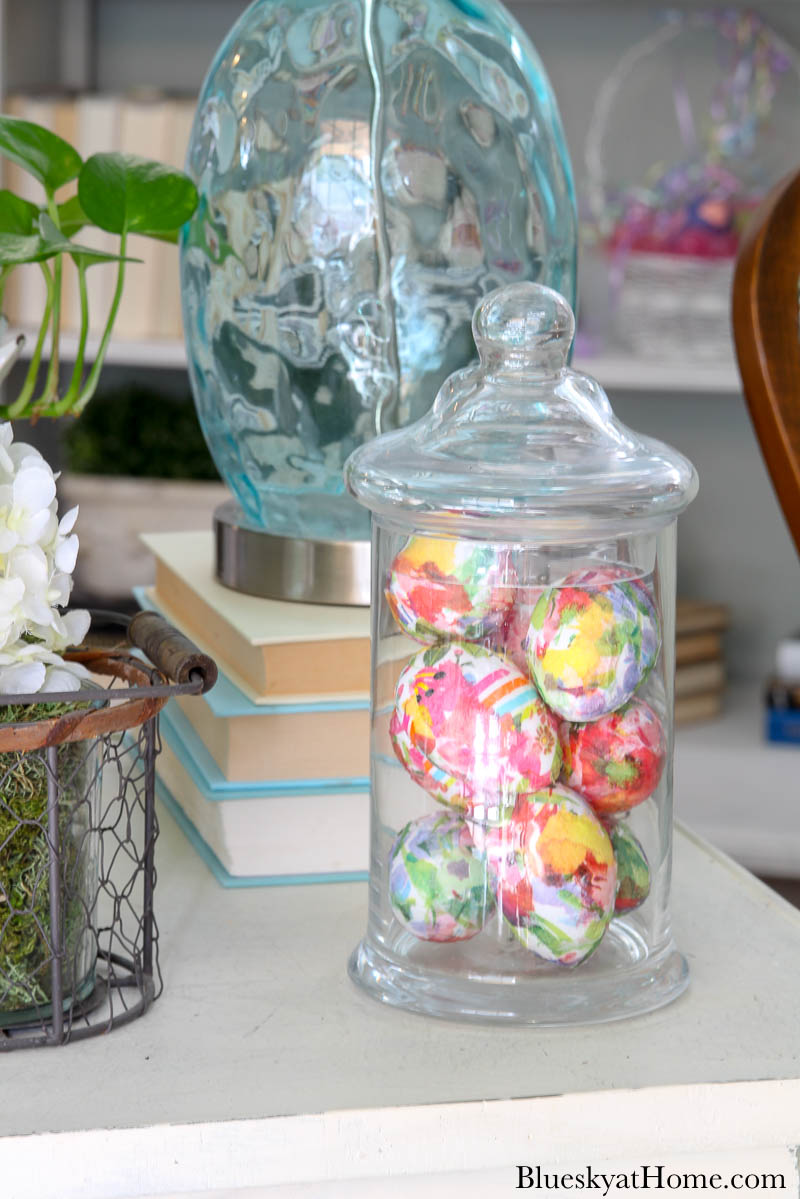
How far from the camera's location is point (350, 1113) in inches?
18.0

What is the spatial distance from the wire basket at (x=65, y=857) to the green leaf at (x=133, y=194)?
189mm

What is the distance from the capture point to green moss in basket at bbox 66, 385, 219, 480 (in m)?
1.75

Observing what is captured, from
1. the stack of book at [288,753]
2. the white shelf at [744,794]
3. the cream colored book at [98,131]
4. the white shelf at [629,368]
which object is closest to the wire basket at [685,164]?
the white shelf at [629,368]

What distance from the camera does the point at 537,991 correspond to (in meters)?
0.52

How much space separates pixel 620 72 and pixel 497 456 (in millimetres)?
1513

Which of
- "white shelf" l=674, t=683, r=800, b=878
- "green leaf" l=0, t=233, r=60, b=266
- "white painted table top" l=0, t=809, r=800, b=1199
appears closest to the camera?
"white painted table top" l=0, t=809, r=800, b=1199

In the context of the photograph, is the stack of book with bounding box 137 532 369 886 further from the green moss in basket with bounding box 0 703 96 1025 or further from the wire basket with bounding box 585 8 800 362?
the wire basket with bounding box 585 8 800 362

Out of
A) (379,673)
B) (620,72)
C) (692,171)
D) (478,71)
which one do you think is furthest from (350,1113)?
(620,72)

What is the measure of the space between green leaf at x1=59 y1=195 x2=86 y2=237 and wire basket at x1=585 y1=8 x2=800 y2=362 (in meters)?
1.11

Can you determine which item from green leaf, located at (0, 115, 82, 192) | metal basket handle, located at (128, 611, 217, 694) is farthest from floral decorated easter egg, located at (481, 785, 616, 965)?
green leaf, located at (0, 115, 82, 192)

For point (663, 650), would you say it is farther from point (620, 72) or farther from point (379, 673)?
point (620, 72)

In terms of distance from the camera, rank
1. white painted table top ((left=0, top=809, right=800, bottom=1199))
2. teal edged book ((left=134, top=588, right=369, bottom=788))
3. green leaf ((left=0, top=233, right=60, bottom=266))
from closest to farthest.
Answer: white painted table top ((left=0, top=809, right=800, bottom=1199)) < green leaf ((left=0, top=233, right=60, bottom=266)) < teal edged book ((left=134, top=588, right=369, bottom=788))

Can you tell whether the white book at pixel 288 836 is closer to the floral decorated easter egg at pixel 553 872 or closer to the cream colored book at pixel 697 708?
the floral decorated easter egg at pixel 553 872

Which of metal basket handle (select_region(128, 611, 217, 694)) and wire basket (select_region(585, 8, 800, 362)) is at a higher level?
wire basket (select_region(585, 8, 800, 362))
